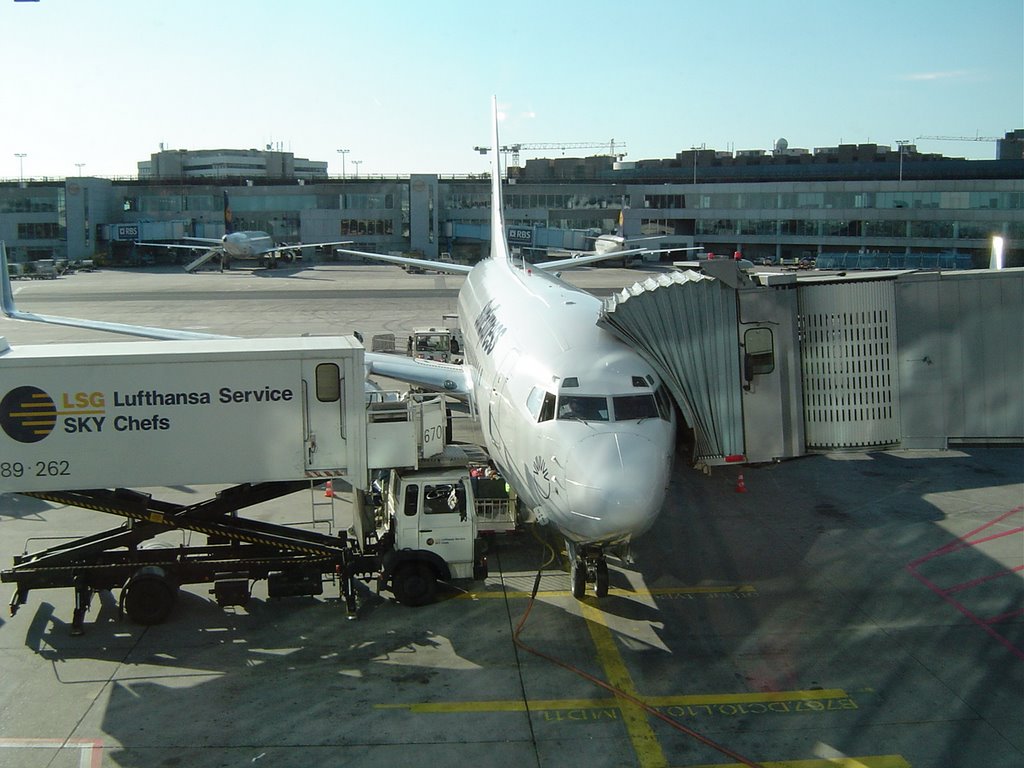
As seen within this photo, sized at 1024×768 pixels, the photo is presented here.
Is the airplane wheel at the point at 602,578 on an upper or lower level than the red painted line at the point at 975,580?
upper

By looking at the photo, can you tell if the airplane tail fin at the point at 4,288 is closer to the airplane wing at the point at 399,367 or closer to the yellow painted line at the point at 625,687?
the airplane wing at the point at 399,367

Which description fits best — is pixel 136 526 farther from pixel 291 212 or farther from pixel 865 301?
pixel 291 212

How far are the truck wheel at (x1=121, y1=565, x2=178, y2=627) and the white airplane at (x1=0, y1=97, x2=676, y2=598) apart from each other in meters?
6.66

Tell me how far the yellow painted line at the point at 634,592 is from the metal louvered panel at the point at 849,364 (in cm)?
327

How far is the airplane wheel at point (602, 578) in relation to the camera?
17.1 metres

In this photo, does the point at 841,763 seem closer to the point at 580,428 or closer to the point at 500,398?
the point at 580,428

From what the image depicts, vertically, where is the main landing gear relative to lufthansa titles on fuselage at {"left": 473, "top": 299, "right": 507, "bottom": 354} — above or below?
below

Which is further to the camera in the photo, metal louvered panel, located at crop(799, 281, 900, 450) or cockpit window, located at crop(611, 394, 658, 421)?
metal louvered panel, located at crop(799, 281, 900, 450)

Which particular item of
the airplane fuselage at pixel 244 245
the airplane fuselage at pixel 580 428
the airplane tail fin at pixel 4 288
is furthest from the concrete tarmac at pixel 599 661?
the airplane fuselage at pixel 244 245

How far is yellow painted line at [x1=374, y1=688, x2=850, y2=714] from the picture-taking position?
13.7m

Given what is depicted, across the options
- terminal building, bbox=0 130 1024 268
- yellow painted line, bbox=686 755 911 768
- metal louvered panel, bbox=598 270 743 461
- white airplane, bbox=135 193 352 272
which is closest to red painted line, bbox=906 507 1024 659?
yellow painted line, bbox=686 755 911 768

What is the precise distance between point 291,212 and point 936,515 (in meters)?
108

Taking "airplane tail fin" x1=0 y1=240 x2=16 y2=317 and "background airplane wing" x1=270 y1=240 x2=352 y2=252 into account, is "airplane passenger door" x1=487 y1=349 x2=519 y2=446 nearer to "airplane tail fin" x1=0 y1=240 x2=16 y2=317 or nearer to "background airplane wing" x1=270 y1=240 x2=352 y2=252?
"airplane tail fin" x1=0 y1=240 x2=16 y2=317

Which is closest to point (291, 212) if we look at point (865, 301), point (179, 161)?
point (179, 161)
